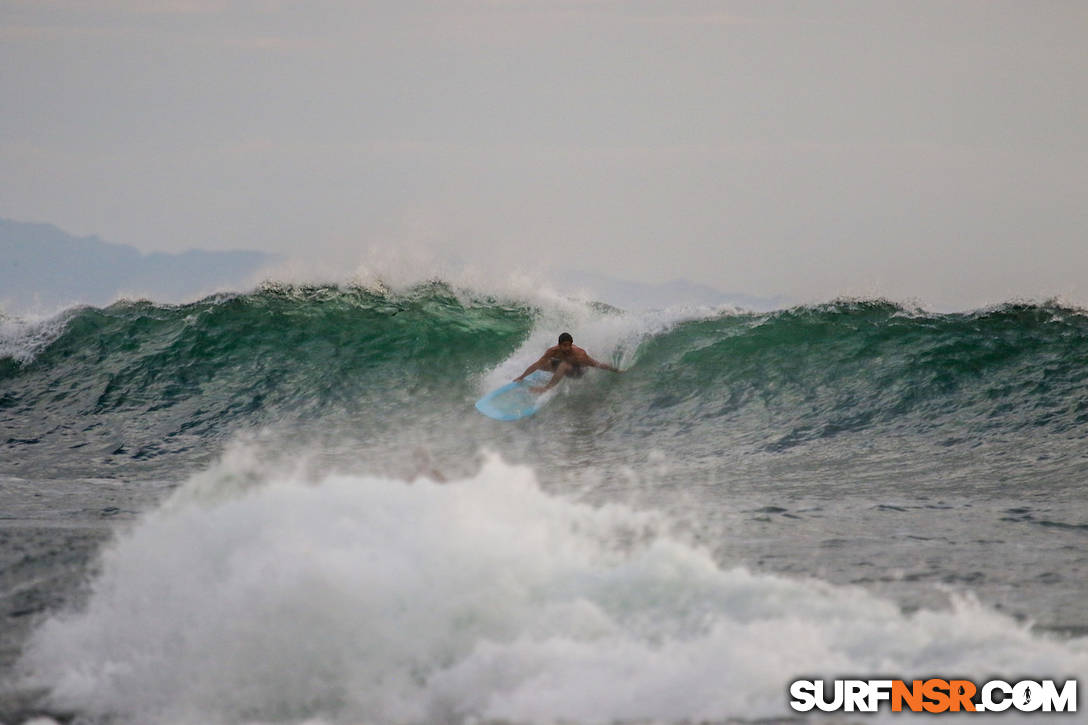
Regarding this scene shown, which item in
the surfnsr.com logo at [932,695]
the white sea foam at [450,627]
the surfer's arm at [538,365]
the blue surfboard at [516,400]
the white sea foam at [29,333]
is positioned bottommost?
the surfnsr.com logo at [932,695]

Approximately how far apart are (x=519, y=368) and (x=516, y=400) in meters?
1.62

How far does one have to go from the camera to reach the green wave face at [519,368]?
11.4 meters

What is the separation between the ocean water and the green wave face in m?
0.06

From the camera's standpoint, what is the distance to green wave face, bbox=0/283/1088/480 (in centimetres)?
1139

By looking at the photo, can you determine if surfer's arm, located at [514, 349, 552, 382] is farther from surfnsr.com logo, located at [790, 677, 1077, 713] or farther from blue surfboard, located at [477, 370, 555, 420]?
surfnsr.com logo, located at [790, 677, 1077, 713]

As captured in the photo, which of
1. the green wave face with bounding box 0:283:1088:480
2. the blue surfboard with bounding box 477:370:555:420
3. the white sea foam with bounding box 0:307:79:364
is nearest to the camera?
the green wave face with bounding box 0:283:1088:480

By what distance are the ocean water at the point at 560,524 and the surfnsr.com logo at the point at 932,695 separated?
86 mm

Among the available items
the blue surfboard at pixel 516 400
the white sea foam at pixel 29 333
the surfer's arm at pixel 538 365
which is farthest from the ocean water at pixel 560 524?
the white sea foam at pixel 29 333

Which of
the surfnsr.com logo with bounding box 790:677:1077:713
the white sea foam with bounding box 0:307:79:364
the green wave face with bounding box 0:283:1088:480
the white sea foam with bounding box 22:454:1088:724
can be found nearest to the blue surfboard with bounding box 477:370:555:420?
the green wave face with bounding box 0:283:1088:480

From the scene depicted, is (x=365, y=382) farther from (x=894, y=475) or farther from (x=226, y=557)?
A: (x=226, y=557)

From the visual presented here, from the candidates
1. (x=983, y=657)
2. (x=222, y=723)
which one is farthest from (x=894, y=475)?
(x=222, y=723)

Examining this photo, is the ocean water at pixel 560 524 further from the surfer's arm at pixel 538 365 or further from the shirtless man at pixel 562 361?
the surfer's arm at pixel 538 365

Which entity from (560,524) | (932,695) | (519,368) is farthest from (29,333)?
(932,695)

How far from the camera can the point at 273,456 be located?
11.4m
